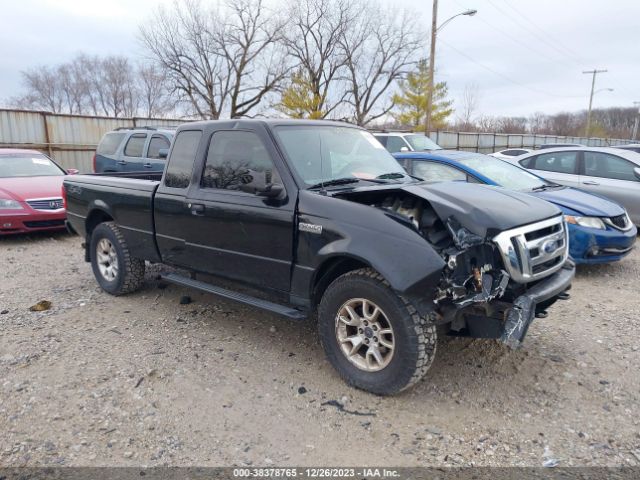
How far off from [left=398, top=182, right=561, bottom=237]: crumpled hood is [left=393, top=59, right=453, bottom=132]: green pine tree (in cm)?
3655

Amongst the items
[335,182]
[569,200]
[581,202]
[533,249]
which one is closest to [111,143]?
[335,182]

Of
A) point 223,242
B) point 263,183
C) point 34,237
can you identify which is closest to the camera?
point 263,183

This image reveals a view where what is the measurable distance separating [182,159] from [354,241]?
7.27 feet

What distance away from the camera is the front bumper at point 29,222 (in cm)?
816

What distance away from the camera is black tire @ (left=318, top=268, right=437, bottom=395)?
10.5 feet

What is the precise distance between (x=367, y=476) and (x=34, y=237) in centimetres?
846

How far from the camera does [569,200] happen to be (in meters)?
6.26

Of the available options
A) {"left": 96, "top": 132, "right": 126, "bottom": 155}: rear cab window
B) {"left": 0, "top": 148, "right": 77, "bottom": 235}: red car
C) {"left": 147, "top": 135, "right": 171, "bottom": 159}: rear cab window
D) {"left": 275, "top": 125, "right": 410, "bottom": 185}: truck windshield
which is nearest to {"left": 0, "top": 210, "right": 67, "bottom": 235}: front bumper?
{"left": 0, "top": 148, "right": 77, "bottom": 235}: red car

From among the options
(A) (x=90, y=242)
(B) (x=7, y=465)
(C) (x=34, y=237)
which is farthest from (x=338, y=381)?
(C) (x=34, y=237)

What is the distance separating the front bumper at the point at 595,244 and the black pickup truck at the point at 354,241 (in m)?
2.35

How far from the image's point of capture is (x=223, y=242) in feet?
14.1

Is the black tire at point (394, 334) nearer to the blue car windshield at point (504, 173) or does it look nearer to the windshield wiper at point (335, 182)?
the windshield wiper at point (335, 182)

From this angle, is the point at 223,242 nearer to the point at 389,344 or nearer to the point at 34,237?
the point at 389,344

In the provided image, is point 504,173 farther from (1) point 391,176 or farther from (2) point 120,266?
(2) point 120,266
